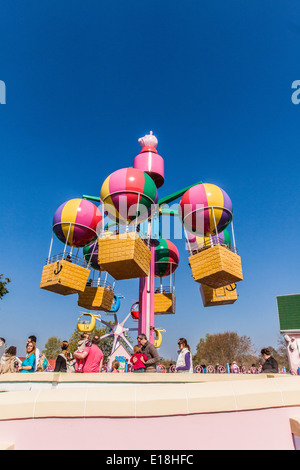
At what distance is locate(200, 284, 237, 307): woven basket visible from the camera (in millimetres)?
14820

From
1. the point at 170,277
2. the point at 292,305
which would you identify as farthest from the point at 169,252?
the point at 292,305

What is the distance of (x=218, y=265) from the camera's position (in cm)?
1120

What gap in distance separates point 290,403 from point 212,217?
9621 mm

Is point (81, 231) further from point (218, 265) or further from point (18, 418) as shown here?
point (18, 418)

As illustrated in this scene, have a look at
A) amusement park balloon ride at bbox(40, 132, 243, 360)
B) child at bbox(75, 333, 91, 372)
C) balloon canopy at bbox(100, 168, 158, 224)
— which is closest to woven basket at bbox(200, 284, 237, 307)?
amusement park balloon ride at bbox(40, 132, 243, 360)

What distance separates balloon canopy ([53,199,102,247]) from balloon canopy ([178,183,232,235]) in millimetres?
3988

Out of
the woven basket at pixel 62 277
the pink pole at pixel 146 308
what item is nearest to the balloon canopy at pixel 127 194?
the woven basket at pixel 62 277

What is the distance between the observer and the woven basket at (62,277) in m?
12.7

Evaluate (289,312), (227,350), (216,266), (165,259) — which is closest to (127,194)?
(216,266)

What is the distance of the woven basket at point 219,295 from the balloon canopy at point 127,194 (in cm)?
556

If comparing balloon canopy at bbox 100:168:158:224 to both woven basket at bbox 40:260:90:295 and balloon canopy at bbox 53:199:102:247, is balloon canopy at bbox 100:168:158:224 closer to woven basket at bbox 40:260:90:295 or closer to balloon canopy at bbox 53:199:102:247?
balloon canopy at bbox 53:199:102:247

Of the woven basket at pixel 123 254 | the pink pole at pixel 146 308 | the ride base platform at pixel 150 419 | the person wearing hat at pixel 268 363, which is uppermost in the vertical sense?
the woven basket at pixel 123 254

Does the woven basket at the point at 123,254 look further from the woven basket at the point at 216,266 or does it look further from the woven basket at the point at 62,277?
the woven basket at the point at 62,277

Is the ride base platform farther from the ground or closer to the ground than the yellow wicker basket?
closer to the ground
